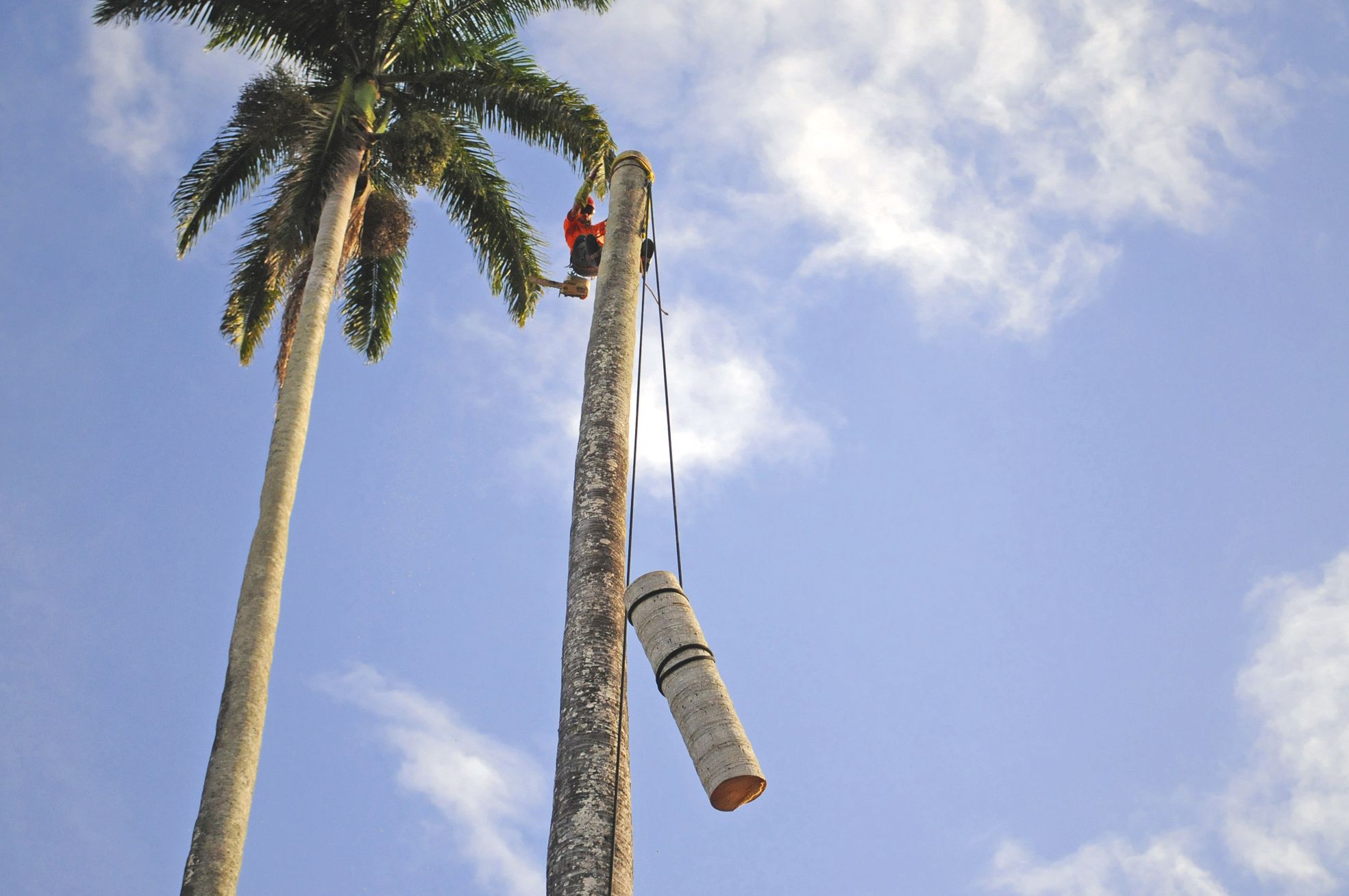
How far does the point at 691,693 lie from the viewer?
5777 mm

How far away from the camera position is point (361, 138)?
14.1 m

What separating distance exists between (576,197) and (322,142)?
294 cm

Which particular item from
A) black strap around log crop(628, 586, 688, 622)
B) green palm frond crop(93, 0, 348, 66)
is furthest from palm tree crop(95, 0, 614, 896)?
black strap around log crop(628, 586, 688, 622)

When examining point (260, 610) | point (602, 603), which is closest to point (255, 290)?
point (260, 610)

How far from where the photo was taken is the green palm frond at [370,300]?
16.7m

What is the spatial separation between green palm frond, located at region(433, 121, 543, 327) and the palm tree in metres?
0.02

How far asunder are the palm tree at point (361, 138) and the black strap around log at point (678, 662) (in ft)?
26.1

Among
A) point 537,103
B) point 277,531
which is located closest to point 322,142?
point 537,103

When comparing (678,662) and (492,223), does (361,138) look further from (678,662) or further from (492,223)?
(678,662)

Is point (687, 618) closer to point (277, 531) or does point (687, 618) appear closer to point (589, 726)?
point (589, 726)

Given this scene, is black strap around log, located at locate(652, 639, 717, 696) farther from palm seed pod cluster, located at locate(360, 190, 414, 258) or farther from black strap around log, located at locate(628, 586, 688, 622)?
palm seed pod cluster, located at locate(360, 190, 414, 258)

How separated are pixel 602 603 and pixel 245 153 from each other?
1042cm

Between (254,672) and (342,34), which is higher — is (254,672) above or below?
below

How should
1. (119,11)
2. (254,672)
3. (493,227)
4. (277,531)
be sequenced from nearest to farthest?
(254,672), (277,531), (119,11), (493,227)
